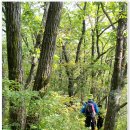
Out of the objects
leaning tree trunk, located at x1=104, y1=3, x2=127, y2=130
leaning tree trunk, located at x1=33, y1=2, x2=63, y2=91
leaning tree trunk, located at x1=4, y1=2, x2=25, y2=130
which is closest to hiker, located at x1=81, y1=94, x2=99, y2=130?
leaning tree trunk, located at x1=104, y1=3, x2=127, y2=130

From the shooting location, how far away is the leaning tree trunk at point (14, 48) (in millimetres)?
6488

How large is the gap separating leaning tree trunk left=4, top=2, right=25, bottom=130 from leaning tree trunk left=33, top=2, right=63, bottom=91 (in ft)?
1.96

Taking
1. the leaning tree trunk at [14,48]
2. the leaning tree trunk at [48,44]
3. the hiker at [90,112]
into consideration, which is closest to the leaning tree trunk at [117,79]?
the hiker at [90,112]

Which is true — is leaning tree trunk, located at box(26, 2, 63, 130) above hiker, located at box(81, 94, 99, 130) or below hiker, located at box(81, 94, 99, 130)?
above

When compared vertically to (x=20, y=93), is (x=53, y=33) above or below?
above

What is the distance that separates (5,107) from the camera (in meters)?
8.21

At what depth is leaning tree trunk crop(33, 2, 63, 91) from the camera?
6.96 metres

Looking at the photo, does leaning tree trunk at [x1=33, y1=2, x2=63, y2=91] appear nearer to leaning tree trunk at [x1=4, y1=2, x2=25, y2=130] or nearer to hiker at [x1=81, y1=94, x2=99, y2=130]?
leaning tree trunk at [x1=4, y1=2, x2=25, y2=130]

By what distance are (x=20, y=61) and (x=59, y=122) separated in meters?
1.62

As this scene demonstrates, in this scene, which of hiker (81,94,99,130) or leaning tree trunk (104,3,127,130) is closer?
leaning tree trunk (104,3,127,130)

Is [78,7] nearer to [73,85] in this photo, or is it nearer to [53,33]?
[73,85]

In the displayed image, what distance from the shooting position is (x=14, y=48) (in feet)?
21.8

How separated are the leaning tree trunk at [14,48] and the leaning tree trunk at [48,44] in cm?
60

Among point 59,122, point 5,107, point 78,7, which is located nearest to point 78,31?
point 78,7
